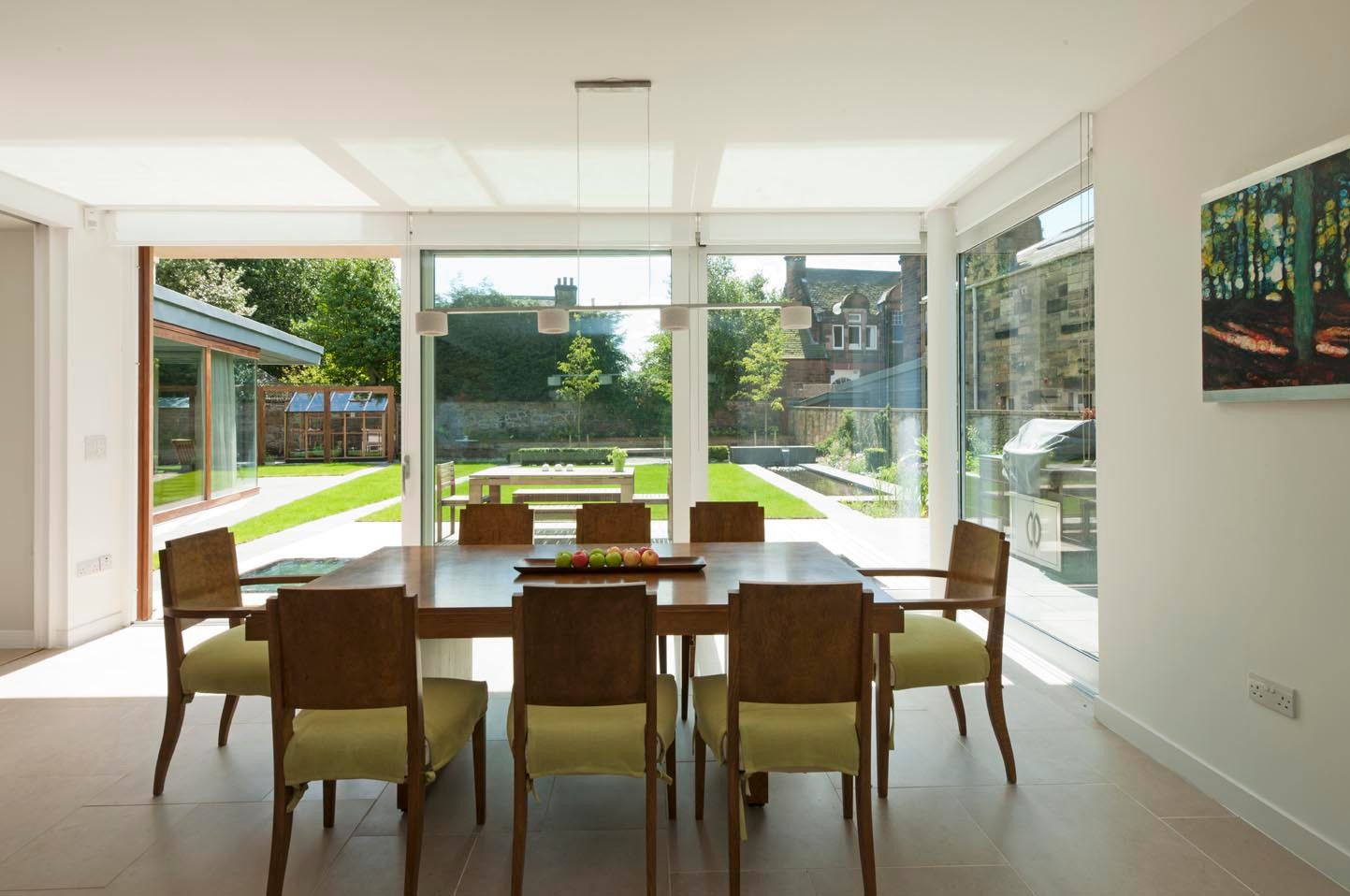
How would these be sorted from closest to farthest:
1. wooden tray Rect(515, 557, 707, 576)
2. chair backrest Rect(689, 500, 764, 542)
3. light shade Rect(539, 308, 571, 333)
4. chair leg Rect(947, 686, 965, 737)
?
wooden tray Rect(515, 557, 707, 576), chair leg Rect(947, 686, 965, 737), light shade Rect(539, 308, 571, 333), chair backrest Rect(689, 500, 764, 542)

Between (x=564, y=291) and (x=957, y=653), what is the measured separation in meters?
3.72

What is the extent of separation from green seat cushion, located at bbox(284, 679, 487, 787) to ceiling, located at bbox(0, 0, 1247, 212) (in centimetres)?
230

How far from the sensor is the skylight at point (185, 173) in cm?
424

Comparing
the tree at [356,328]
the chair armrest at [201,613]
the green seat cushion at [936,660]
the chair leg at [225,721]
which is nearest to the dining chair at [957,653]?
the green seat cushion at [936,660]

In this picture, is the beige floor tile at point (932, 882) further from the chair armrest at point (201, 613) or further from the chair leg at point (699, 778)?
the chair armrest at point (201, 613)

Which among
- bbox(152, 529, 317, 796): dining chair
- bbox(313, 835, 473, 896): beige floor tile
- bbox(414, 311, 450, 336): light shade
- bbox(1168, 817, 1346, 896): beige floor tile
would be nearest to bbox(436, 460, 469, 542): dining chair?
bbox(414, 311, 450, 336): light shade

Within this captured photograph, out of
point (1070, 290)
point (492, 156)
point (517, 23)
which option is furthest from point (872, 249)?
point (517, 23)

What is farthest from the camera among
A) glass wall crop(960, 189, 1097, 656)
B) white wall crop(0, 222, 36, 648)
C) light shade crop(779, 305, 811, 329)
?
white wall crop(0, 222, 36, 648)

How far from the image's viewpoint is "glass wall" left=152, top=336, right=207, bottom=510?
5941 mm

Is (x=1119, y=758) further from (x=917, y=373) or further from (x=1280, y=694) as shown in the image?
(x=917, y=373)

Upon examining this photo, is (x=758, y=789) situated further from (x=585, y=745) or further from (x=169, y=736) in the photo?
(x=169, y=736)

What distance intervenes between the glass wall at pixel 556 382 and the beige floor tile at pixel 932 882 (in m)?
3.49

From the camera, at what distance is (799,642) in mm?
2266

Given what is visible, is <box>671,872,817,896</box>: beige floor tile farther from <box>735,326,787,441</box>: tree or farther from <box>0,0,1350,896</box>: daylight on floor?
<box>735,326,787,441</box>: tree
